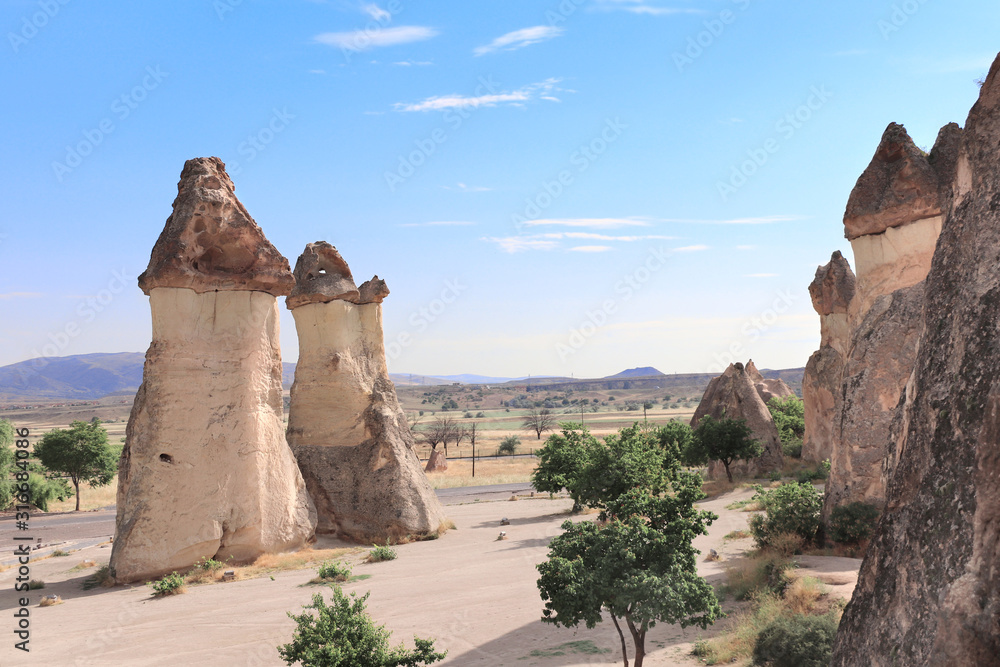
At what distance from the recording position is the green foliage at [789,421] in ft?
115

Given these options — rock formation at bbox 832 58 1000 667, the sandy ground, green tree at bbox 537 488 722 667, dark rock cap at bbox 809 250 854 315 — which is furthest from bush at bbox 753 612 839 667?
dark rock cap at bbox 809 250 854 315

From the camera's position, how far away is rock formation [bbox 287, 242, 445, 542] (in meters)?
20.1

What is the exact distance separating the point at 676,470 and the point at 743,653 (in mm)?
2421

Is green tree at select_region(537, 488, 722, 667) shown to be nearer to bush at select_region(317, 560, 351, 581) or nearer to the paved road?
bush at select_region(317, 560, 351, 581)

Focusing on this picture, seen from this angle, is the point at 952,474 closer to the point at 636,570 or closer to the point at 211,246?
the point at 636,570

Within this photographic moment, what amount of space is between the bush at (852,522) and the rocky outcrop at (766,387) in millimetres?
28657

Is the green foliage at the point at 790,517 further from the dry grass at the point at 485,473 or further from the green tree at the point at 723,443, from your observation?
the dry grass at the point at 485,473

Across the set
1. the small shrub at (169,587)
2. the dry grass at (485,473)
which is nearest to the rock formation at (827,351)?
the dry grass at (485,473)

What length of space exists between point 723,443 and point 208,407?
64.6ft

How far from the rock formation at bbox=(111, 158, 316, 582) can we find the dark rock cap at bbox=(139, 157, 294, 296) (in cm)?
2

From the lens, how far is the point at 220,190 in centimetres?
1744

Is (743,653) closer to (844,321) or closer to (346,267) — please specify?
(346,267)

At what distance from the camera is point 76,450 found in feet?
117

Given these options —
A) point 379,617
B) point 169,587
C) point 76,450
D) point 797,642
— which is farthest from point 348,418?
point 76,450
